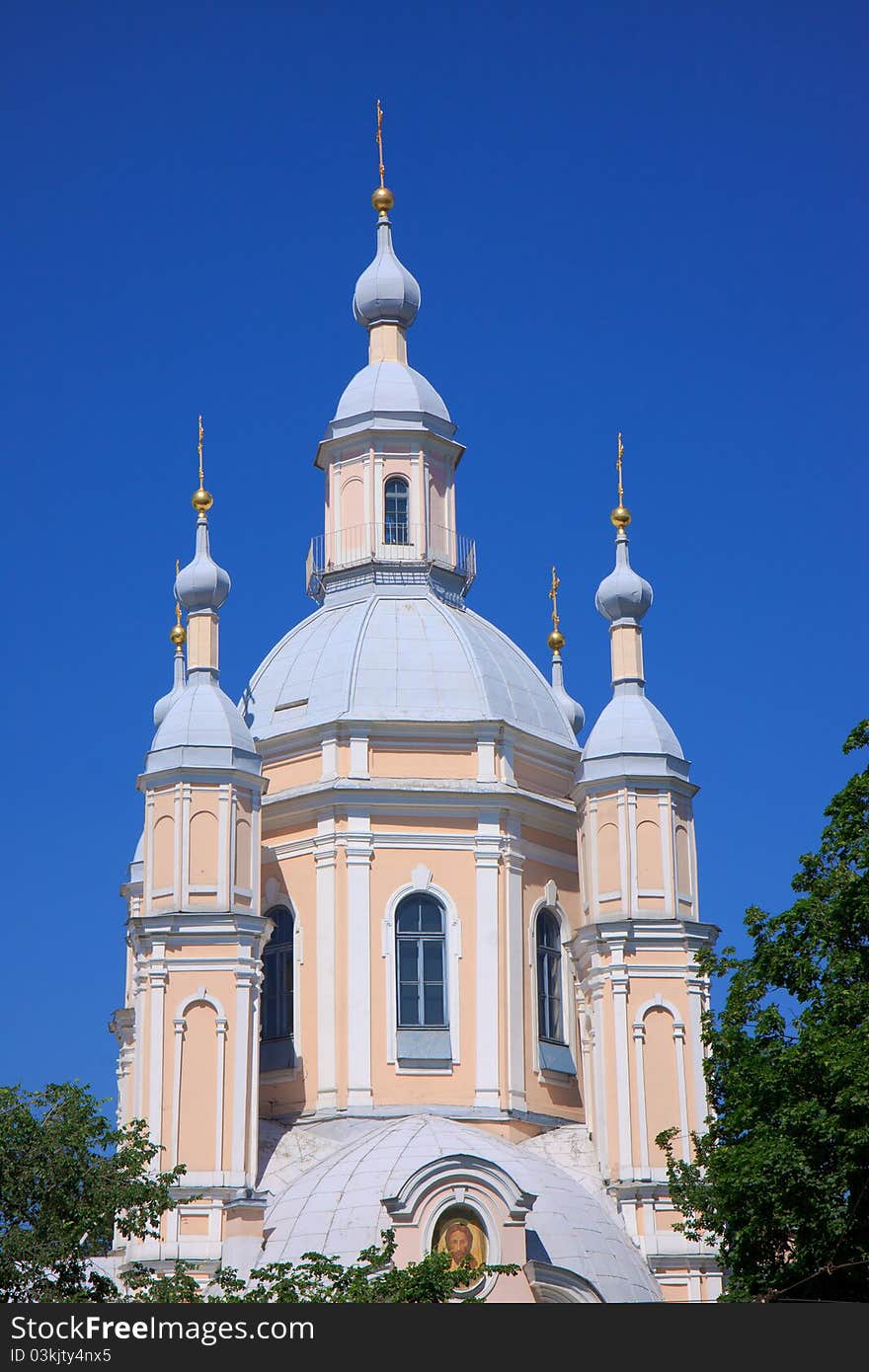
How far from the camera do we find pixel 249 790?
40.5 m

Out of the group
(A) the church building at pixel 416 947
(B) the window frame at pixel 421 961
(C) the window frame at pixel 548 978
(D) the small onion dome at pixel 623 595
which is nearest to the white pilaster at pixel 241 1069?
(A) the church building at pixel 416 947

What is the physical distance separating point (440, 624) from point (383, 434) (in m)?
4.60

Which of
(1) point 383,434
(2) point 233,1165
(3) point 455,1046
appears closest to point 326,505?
(1) point 383,434

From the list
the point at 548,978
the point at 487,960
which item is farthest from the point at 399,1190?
the point at 548,978

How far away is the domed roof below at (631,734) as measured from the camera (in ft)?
137

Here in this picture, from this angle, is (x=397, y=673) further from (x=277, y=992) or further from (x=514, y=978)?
(x=277, y=992)

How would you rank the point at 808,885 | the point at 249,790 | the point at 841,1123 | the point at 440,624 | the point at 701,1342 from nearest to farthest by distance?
the point at 701,1342 < the point at 841,1123 < the point at 808,885 < the point at 249,790 < the point at 440,624

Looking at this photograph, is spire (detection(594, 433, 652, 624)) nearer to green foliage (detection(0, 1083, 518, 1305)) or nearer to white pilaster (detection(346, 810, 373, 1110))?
white pilaster (detection(346, 810, 373, 1110))

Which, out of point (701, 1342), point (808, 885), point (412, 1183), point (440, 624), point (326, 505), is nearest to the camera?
point (701, 1342)

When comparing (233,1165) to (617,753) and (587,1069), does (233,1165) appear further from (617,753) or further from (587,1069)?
(617,753)

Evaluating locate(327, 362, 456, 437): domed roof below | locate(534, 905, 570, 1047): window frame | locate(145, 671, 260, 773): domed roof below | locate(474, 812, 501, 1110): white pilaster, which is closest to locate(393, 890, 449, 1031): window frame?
locate(474, 812, 501, 1110): white pilaster

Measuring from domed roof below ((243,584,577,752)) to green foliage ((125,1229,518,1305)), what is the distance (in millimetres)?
13244

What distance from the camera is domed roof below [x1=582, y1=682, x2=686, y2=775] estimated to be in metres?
41.7

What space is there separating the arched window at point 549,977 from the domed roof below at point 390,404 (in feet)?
33.9
